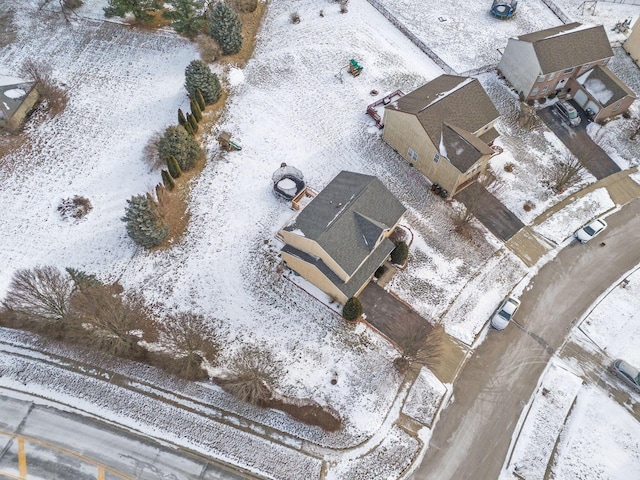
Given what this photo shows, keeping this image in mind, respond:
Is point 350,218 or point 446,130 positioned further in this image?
point 446,130

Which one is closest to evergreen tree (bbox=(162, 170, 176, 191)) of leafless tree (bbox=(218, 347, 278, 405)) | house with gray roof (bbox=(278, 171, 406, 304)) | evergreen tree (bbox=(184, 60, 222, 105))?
evergreen tree (bbox=(184, 60, 222, 105))

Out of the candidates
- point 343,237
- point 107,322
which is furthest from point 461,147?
point 107,322

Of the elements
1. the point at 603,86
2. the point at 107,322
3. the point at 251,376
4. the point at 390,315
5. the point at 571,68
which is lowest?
the point at 107,322

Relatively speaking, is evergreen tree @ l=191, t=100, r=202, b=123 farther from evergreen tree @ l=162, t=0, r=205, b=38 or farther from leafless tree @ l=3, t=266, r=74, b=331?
A: leafless tree @ l=3, t=266, r=74, b=331

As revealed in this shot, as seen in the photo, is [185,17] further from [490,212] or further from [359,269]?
[490,212]

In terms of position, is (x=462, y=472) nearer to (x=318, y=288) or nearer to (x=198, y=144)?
(x=318, y=288)

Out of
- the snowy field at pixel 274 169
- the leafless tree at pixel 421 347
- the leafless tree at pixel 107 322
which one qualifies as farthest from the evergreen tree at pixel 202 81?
the leafless tree at pixel 421 347
